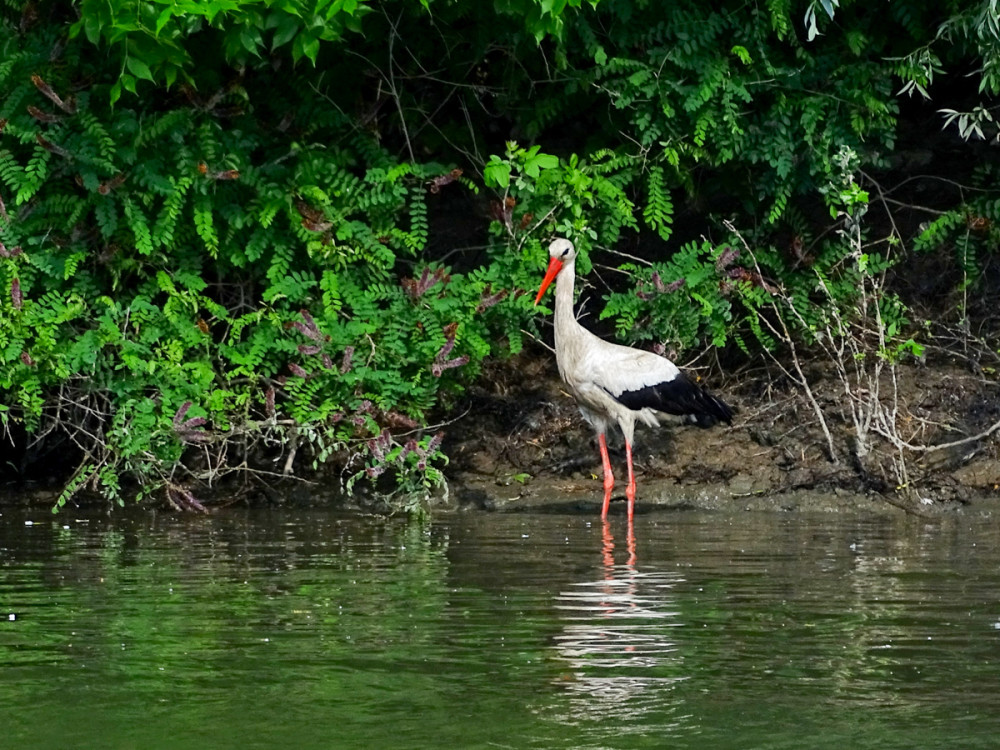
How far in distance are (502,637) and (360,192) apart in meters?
4.99

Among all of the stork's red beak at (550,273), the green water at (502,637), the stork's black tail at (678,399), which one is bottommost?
the green water at (502,637)

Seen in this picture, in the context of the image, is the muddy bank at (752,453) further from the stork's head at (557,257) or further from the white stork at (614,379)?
the stork's head at (557,257)

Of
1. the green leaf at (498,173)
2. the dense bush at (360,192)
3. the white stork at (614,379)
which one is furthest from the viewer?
the white stork at (614,379)

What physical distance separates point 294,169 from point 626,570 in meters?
3.84

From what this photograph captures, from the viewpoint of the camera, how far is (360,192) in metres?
11.3

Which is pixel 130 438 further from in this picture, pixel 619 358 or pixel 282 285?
pixel 619 358

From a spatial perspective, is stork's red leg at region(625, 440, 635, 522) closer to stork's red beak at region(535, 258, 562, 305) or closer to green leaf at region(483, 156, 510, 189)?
stork's red beak at region(535, 258, 562, 305)

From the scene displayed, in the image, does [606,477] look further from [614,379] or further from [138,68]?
[138,68]

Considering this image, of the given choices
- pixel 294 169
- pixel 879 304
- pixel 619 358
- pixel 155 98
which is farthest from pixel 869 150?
pixel 155 98

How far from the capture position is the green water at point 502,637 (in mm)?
5465

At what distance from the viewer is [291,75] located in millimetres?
11336

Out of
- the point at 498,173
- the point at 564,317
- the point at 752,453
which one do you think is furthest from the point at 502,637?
the point at 752,453

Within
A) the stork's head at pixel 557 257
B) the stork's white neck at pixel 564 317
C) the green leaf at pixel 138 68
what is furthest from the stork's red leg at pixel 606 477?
the green leaf at pixel 138 68

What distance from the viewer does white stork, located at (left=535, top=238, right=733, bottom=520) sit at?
38.4ft
